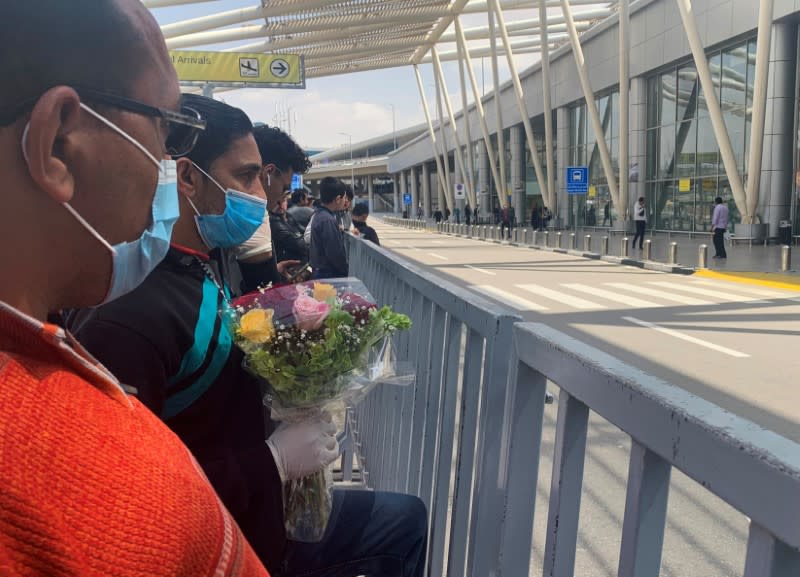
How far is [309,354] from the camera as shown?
1882mm

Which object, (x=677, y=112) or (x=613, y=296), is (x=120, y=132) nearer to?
(x=613, y=296)

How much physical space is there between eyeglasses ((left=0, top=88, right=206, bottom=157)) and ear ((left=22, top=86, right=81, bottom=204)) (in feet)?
0.08

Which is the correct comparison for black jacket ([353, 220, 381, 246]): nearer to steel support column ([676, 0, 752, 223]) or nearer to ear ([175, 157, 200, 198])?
ear ([175, 157, 200, 198])

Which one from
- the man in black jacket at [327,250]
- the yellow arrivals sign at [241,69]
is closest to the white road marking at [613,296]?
the man in black jacket at [327,250]

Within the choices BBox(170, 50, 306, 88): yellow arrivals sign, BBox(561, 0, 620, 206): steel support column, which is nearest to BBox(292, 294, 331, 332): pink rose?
BBox(170, 50, 306, 88): yellow arrivals sign

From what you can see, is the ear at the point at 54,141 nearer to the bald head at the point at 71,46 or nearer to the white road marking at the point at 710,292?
the bald head at the point at 71,46

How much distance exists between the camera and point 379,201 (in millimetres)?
115375

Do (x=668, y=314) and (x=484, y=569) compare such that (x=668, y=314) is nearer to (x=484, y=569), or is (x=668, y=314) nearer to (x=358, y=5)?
(x=484, y=569)

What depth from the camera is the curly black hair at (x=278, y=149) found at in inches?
193

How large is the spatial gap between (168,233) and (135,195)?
25 centimetres

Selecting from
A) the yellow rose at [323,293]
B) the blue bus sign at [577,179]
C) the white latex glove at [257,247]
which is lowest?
the yellow rose at [323,293]

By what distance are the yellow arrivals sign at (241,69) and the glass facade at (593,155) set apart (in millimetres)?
17447

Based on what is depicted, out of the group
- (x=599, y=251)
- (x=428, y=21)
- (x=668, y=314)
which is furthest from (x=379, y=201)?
(x=668, y=314)

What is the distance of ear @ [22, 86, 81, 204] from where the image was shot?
2.80 feet
